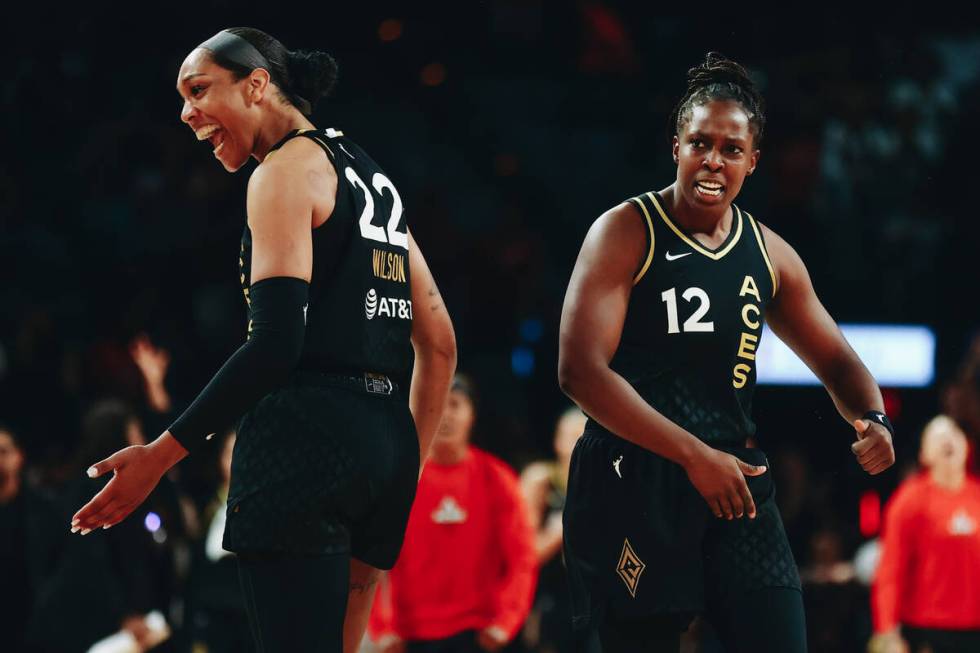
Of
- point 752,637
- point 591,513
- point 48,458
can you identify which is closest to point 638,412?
point 591,513

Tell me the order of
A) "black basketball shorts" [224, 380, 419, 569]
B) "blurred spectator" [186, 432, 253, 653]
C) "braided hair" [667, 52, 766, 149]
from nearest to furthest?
"black basketball shorts" [224, 380, 419, 569], "braided hair" [667, 52, 766, 149], "blurred spectator" [186, 432, 253, 653]

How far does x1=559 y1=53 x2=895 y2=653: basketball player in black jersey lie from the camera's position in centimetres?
352

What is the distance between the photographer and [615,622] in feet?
11.9

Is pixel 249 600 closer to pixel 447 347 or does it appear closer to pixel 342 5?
pixel 447 347

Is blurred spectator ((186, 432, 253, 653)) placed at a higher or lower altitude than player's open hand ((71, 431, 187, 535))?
lower

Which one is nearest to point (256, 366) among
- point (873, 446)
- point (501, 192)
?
point (873, 446)

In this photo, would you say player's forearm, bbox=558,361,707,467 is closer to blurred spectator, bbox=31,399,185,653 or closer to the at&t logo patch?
the at&t logo patch

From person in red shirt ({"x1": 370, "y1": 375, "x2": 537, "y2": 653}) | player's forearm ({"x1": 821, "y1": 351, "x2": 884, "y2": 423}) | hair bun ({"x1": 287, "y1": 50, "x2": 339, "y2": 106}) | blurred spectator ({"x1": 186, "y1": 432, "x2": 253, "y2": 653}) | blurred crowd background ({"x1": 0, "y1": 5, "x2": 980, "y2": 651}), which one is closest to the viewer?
hair bun ({"x1": 287, "y1": 50, "x2": 339, "y2": 106})

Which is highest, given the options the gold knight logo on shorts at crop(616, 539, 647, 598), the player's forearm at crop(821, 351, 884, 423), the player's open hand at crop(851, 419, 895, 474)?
the player's forearm at crop(821, 351, 884, 423)

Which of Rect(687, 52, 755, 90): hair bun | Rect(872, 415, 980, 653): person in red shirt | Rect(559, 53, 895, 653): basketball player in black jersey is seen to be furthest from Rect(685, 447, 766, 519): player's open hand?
Rect(872, 415, 980, 653): person in red shirt

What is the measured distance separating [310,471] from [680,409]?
100 cm

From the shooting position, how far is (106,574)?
23.3ft

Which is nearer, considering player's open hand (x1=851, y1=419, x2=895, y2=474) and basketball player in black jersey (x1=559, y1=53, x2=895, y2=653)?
basketball player in black jersey (x1=559, y1=53, x2=895, y2=653)

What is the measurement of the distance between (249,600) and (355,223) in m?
0.86
